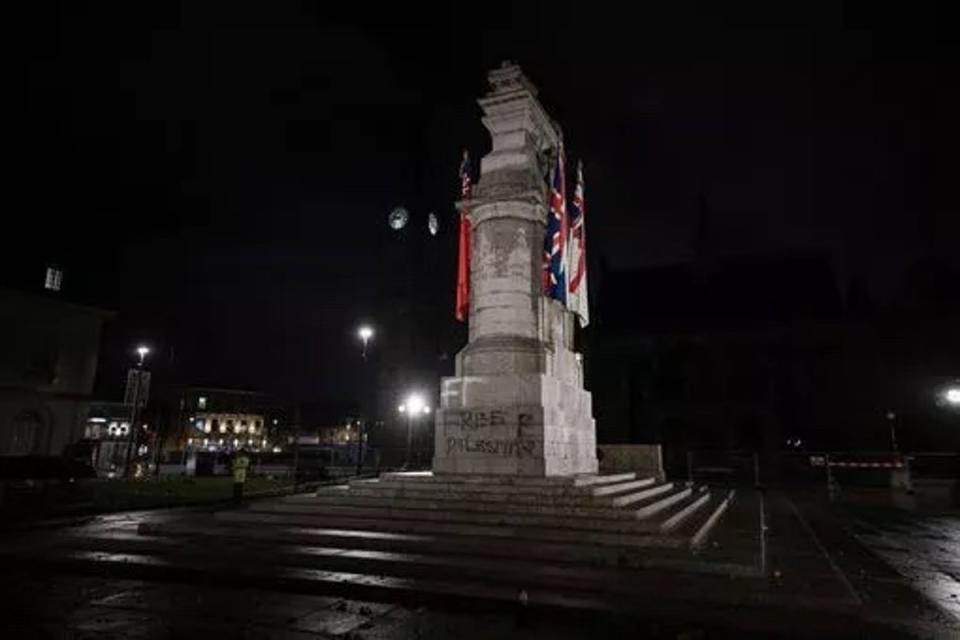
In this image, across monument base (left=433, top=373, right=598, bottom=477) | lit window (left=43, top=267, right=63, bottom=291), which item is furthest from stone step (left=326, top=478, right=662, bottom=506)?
lit window (left=43, top=267, right=63, bottom=291)

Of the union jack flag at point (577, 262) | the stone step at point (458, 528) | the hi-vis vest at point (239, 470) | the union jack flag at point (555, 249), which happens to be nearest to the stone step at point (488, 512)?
the stone step at point (458, 528)

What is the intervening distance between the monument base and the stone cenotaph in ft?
0.07

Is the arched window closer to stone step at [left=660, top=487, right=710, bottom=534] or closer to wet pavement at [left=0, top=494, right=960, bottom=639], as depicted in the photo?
wet pavement at [left=0, top=494, right=960, bottom=639]

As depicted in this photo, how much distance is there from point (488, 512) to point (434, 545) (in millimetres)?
1448

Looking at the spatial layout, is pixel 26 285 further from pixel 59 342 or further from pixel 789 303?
pixel 789 303

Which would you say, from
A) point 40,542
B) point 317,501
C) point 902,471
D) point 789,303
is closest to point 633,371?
point 789,303

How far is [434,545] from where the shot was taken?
8836 millimetres

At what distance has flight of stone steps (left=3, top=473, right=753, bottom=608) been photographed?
7.16 m

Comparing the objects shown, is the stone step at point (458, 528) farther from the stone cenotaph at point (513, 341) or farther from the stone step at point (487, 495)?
the stone cenotaph at point (513, 341)

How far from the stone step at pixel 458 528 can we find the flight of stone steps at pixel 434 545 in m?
0.02

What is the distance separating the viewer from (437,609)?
6.52m

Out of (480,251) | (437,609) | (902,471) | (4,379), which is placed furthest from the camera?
(4,379)

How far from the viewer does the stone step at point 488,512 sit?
937cm

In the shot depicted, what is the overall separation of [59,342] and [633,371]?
39894 mm
